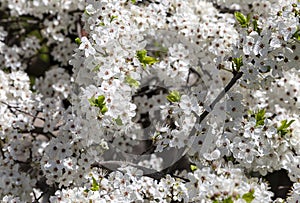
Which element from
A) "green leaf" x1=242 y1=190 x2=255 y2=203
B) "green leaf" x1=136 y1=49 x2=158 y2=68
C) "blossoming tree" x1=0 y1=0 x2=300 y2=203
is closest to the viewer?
"green leaf" x1=242 y1=190 x2=255 y2=203

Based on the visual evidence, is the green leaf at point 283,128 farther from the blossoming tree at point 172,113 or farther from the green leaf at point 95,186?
the green leaf at point 95,186

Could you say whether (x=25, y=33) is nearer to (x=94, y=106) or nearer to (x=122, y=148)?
(x=122, y=148)

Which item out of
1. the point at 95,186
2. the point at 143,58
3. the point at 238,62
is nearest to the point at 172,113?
the point at 143,58

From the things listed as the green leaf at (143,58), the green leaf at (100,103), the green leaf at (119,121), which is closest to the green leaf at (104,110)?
the green leaf at (100,103)

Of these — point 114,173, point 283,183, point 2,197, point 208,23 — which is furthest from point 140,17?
point 283,183

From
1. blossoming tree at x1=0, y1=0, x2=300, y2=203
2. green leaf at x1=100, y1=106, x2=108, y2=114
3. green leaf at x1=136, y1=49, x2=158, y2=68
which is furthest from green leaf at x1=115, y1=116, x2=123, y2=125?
green leaf at x1=136, y1=49, x2=158, y2=68

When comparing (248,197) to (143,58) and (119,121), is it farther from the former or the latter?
(143,58)

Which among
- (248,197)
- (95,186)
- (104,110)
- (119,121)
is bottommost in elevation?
(95,186)

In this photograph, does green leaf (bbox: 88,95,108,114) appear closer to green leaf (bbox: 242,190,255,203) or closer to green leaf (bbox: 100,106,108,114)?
green leaf (bbox: 100,106,108,114)
